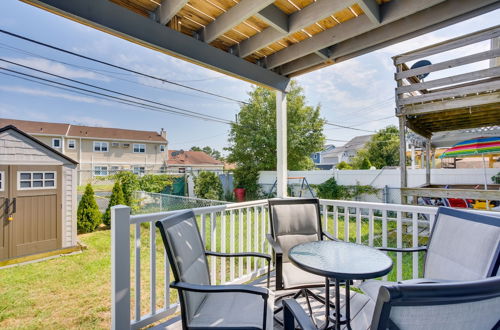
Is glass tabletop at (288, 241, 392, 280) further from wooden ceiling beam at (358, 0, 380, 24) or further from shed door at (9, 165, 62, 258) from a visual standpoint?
shed door at (9, 165, 62, 258)

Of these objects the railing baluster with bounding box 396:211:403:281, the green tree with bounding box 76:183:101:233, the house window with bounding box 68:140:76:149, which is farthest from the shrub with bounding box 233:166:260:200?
the railing baluster with bounding box 396:211:403:281

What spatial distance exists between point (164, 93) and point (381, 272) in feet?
33.0

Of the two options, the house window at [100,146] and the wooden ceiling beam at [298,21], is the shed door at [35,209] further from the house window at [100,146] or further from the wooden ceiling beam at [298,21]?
the wooden ceiling beam at [298,21]

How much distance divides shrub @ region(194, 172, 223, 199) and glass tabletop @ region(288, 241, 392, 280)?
891 cm

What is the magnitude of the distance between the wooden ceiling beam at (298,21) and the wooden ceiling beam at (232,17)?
46 centimetres

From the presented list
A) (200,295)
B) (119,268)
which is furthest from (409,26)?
(119,268)

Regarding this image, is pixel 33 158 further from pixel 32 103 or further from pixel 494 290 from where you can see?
pixel 494 290

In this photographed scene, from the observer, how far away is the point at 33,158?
4492 millimetres

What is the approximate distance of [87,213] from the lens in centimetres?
598

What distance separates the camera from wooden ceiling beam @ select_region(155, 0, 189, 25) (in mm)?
1975

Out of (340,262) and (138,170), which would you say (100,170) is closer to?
(138,170)

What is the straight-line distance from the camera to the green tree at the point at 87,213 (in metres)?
5.89

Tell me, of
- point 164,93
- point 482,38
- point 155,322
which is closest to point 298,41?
point 482,38

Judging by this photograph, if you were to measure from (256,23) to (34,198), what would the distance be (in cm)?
488
